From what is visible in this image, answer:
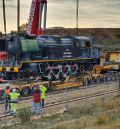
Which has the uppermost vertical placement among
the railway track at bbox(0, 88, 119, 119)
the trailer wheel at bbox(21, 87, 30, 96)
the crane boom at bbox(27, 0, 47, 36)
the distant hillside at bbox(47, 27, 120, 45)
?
the crane boom at bbox(27, 0, 47, 36)

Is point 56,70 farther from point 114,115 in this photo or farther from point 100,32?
point 100,32

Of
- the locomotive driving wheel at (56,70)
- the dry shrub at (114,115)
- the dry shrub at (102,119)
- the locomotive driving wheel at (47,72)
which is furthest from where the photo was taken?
the locomotive driving wheel at (56,70)

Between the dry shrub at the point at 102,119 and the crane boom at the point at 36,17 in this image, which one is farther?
the crane boom at the point at 36,17

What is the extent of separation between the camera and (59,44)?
3941cm

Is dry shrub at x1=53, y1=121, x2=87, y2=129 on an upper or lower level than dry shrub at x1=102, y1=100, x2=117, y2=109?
upper

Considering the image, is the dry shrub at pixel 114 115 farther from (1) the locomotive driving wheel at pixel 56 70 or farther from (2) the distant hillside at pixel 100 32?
(2) the distant hillside at pixel 100 32

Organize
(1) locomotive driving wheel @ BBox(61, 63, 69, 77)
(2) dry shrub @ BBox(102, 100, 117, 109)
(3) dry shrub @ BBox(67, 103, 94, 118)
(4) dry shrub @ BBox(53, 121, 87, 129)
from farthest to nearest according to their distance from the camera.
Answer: (1) locomotive driving wheel @ BBox(61, 63, 69, 77)
(2) dry shrub @ BBox(102, 100, 117, 109)
(3) dry shrub @ BBox(67, 103, 94, 118)
(4) dry shrub @ BBox(53, 121, 87, 129)

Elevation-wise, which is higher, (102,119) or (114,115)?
(102,119)

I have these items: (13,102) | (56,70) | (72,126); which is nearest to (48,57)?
(56,70)

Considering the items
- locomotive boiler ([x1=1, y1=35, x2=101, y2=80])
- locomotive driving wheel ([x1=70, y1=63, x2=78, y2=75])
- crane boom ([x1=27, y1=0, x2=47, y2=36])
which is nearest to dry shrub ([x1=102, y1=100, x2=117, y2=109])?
locomotive boiler ([x1=1, y1=35, x2=101, y2=80])

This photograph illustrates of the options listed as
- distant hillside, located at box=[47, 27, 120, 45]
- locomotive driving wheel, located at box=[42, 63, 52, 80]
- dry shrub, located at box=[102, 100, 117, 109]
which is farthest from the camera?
distant hillside, located at box=[47, 27, 120, 45]

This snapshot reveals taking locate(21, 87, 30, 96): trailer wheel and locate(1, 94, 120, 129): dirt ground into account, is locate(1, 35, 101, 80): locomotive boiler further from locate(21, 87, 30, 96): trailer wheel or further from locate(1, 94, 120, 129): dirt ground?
locate(1, 94, 120, 129): dirt ground

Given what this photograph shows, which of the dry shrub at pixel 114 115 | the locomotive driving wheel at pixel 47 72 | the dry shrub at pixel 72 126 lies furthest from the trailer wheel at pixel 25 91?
the dry shrub at pixel 72 126

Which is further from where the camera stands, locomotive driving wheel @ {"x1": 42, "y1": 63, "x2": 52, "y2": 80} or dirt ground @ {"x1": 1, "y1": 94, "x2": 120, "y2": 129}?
locomotive driving wheel @ {"x1": 42, "y1": 63, "x2": 52, "y2": 80}
